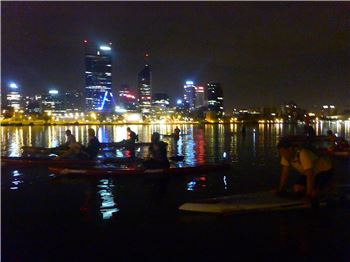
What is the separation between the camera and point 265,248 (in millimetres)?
9398

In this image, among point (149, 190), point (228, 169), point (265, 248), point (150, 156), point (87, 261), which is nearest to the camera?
point (87, 261)

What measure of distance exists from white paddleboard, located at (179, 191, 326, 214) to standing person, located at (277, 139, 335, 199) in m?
0.40

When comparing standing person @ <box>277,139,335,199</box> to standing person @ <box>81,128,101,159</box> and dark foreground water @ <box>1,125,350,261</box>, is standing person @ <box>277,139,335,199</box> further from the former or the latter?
standing person @ <box>81,128,101,159</box>

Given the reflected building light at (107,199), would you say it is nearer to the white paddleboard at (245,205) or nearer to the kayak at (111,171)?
the kayak at (111,171)

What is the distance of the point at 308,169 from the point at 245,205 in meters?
2.03

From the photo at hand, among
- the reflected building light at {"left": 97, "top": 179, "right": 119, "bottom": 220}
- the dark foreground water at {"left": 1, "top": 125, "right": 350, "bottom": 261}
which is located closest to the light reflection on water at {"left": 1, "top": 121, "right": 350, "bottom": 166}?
the reflected building light at {"left": 97, "top": 179, "right": 119, "bottom": 220}

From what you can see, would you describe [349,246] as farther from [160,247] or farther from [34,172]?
[34,172]

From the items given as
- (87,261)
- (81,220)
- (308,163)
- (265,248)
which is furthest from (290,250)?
(81,220)

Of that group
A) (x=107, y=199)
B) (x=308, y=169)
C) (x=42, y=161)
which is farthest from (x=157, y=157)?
(x=308, y=169)

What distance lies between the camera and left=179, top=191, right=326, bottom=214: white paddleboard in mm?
11625

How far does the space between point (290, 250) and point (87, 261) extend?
14.7ft

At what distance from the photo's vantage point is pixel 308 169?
1102 cm

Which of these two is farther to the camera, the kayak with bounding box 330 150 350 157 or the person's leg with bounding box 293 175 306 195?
the kayak with bounding box 330 150 350 157

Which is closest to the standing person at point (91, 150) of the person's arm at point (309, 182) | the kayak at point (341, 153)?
the person's arm at point (309, 182)
